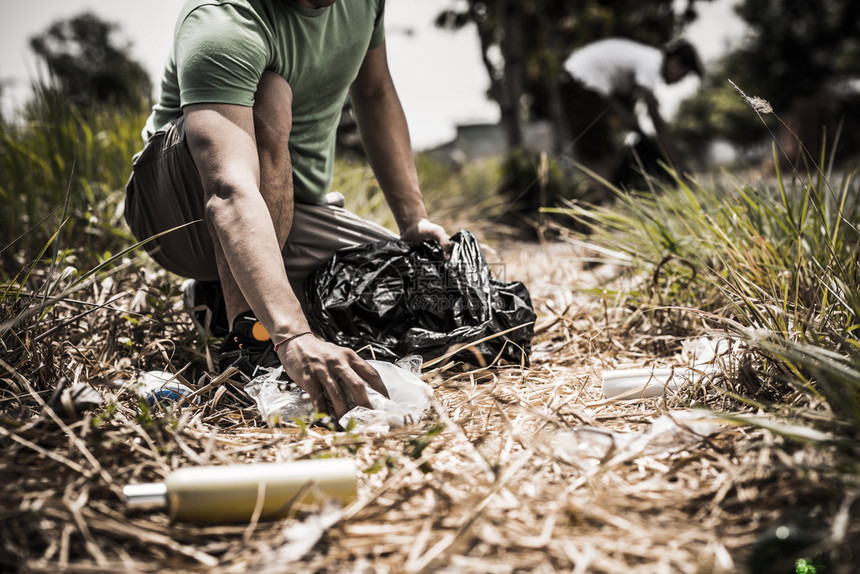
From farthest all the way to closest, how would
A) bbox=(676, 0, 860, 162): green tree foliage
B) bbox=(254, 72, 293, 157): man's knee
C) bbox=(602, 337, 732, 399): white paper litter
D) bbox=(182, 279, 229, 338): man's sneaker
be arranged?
1. bbox=(676, 0, 860, 162): green tree foliage
2. bbox=(182, 279, 229, 338): man's sneaker
3. bbox=(254, 72, 293, 157): man's knee
4. bbox=(602, 337, 732, 399): white paper litter

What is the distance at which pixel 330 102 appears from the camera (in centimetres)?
195

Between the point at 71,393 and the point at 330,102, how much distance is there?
3.93 feet

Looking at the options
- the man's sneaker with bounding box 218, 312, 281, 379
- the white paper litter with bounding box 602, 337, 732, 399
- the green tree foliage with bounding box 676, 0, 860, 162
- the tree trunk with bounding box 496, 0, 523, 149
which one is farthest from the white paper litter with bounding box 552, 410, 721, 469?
the green tree foliage with bounding box 676, 0, 860, 162

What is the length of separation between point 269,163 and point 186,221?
1.09 feet

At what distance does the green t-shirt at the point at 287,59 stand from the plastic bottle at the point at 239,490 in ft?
3.01

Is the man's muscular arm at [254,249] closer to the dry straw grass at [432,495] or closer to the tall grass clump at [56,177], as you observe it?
the dry straw grass at [432,495]

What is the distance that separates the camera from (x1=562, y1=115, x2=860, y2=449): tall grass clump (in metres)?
1.08

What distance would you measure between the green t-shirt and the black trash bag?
36cm

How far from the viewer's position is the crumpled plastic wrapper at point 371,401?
1.23m

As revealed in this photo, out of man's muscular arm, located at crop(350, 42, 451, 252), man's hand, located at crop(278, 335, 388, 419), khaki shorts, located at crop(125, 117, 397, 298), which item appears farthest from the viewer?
man's muscular arm, located at crop(350, 42, 451, 252)

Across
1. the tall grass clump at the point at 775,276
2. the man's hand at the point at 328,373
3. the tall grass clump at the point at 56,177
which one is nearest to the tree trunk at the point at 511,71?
the tall grass clump at the point at 56,177

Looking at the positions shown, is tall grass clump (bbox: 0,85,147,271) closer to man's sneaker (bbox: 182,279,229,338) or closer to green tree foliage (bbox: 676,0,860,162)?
man's sneaker (bbox: 182,279,229,338)

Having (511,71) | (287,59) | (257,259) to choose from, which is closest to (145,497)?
(257,259)

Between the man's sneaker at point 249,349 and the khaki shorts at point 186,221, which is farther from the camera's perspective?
the khaki shorts at point 186,221
